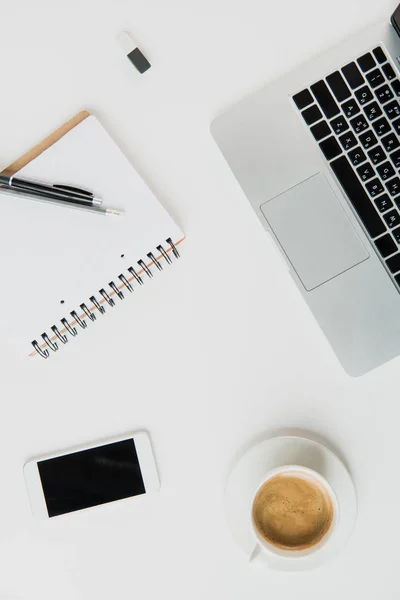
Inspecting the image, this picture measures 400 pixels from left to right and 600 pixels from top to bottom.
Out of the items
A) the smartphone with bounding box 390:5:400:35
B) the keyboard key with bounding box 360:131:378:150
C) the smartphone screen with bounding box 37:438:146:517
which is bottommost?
the smartphone screen with bounding box 37:438:146:517

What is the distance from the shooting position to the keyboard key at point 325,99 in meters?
0.67

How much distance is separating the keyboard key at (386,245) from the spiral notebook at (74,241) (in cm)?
25

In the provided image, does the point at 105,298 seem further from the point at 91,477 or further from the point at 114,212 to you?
the point at 91,477

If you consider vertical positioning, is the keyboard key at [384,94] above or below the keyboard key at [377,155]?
above

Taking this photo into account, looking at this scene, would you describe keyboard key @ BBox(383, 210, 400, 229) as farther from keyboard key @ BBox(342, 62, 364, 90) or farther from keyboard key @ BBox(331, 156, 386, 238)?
keyboard key @ BBox(342, 62, 364, 90)

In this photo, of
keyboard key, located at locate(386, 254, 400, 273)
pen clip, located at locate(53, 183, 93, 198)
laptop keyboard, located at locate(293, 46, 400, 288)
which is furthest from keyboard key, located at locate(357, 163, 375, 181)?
pen clip, located at locate(53, 183, 93, 198)

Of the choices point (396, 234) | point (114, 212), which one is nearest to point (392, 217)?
point (396, 234)

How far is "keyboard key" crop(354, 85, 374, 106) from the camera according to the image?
2.17ft

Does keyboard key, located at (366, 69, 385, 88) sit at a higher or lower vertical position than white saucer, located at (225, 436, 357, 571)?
higher

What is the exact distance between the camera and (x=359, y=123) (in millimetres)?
665

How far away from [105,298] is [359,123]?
1.30ft

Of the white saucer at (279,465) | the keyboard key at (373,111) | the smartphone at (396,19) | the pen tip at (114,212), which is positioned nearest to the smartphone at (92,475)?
the white saucer at (279,465)

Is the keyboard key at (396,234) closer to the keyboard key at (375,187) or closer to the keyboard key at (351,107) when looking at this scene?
the keyboard key at (375,187)

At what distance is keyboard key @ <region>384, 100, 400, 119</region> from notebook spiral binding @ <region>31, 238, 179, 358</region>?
316 millimetres
